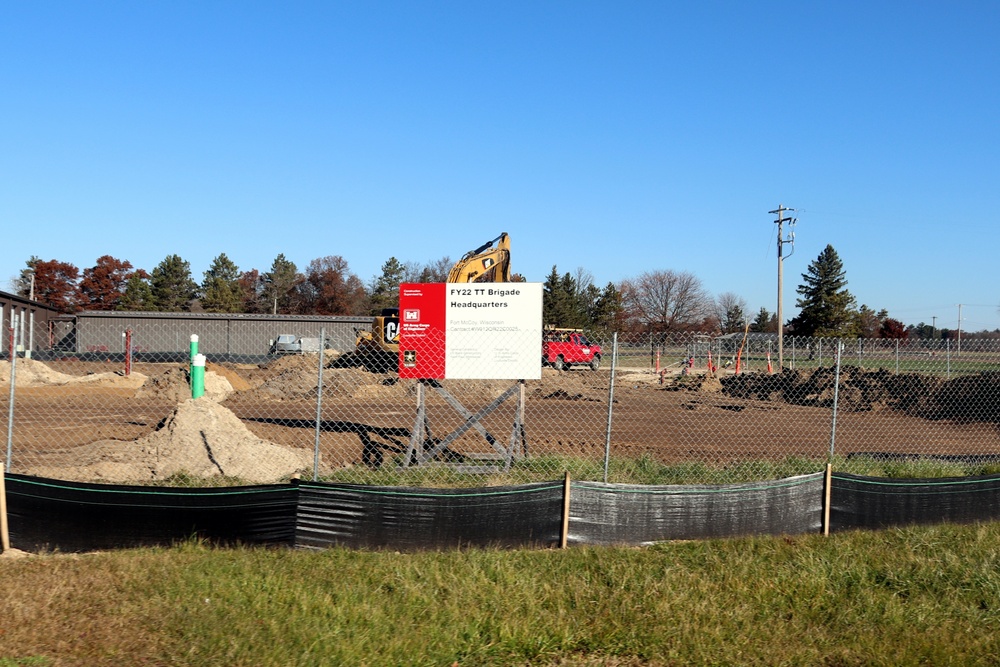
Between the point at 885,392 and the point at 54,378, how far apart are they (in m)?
25.0

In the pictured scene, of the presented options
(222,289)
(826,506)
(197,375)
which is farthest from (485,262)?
(222,289)

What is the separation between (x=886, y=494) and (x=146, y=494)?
6.74m

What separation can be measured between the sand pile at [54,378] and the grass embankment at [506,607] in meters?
18.0

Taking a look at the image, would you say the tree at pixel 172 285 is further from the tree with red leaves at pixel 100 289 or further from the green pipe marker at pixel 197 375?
the green pipe marker at pixel 197 375

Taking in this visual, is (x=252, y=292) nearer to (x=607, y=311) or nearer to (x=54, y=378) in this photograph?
(x=607, y=311)

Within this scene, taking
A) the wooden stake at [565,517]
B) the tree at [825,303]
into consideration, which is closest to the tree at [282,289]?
the tree at [825,303]

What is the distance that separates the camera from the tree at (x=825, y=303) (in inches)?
2516

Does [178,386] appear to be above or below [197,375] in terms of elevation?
below

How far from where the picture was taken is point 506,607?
202 inches

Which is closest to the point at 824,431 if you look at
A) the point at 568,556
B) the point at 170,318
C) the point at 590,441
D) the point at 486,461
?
the point at 590,441

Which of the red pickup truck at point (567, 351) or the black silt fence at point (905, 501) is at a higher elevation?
the red pickup truck at point (567, 351)

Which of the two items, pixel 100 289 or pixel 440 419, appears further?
pixel 100 289

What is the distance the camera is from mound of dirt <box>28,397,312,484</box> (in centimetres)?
930

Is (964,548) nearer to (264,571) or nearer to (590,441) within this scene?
(264,571)
